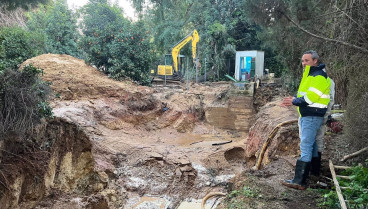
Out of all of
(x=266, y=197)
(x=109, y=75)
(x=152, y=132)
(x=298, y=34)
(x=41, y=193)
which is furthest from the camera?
(x=109, y=75)

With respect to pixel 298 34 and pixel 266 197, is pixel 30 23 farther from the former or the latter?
pixel 266 197

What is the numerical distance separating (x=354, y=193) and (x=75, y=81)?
11256 millimetres

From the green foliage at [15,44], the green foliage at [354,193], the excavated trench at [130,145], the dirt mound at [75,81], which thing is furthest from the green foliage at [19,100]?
the green foliage at [15,44]

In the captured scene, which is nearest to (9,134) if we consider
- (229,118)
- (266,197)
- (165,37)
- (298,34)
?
(266,197)

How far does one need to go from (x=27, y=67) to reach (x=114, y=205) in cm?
388

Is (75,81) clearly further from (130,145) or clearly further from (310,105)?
(310,105)

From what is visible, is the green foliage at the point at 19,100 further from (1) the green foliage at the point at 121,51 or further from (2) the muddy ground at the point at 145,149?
(1) the green foliage at the point at 121,51

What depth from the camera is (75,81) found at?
38.9 ft

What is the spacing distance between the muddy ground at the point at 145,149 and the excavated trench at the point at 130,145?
0.02 meters

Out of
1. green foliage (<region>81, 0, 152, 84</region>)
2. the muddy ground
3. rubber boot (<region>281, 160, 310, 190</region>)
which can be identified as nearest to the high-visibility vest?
rubber boot (<region>281, 160, 310, 190</region>)

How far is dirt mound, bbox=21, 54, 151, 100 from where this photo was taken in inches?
452

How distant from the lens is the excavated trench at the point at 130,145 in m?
5.28

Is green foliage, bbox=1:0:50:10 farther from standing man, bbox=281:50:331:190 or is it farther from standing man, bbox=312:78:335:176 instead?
standing man, bbox=312:78:335:176

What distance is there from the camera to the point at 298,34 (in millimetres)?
7566
